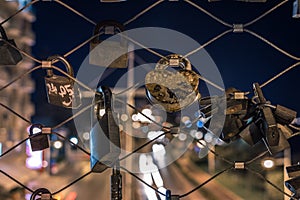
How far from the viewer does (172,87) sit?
488mm

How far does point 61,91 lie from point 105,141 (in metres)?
0.09

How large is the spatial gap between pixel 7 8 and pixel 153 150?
302 mm

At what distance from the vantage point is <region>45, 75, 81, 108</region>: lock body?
490 mm

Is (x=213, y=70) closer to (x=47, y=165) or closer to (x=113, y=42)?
(x=113, y=42)

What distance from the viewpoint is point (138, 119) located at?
2.04ft

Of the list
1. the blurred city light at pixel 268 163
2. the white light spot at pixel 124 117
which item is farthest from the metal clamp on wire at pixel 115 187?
the blurred city light at pixel 268 163

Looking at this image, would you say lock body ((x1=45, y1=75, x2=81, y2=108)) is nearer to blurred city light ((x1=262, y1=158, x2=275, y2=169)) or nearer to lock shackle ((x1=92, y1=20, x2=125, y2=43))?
lock shackle ((x1=92, y1=20, x2=125, y2=43))

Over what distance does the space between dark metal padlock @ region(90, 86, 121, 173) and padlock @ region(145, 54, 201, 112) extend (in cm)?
5

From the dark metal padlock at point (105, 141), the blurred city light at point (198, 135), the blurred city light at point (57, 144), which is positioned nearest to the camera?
the dark metal padlock at point (105, 141)

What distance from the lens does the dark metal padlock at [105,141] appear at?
1.47 feet

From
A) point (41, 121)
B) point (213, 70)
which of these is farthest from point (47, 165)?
point (213, 70)

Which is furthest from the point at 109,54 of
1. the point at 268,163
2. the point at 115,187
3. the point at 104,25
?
the point at 268,163

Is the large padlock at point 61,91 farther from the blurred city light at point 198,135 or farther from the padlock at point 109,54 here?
the blurred city light at point 198,135

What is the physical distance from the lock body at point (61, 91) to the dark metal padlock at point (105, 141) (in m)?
0.05
